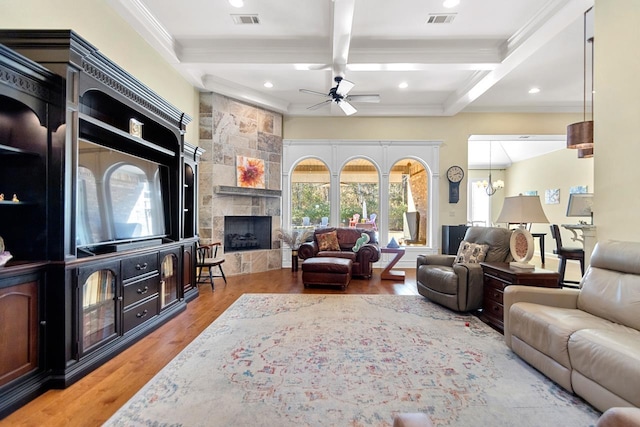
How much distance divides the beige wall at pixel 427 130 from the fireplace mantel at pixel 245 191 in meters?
1.42

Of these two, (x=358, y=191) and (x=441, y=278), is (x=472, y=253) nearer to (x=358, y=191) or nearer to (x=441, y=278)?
(x=441, y=278)

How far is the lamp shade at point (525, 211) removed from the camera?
9.83 ft

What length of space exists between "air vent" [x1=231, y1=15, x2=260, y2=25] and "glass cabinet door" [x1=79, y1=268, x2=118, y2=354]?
335cm

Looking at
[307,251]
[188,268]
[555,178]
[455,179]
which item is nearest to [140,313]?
[188,268]

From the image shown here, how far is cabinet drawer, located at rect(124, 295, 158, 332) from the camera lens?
277 cm

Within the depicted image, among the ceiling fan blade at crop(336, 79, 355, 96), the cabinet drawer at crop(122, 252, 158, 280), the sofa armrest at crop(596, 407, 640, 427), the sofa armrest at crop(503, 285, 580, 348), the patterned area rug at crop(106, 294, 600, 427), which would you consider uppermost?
the ceiling fan blade at crop(336, 79, 355, 96)

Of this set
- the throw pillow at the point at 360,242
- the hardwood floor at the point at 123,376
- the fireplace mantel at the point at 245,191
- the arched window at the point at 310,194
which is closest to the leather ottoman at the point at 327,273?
the hardwood floor at the point at 123,376

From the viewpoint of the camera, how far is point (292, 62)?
4.48 metres

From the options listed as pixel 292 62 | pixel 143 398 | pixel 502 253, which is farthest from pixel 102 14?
pixel 502 253

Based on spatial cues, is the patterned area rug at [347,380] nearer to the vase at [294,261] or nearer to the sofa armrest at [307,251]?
the sofa armrest at [307,251]

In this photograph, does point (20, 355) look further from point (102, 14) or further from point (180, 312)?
point (102, 14)

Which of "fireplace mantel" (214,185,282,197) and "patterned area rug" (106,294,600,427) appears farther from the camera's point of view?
"fireplace mantel" (214,185,282,197)

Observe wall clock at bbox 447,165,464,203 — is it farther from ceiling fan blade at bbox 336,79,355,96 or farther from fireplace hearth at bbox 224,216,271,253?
fireplace hearth at bbox 224,216,271,253

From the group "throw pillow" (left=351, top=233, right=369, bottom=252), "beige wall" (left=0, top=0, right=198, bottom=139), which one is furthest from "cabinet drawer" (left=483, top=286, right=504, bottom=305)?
"beige wall" (left=0, top=0, right=198, bottom=139)
